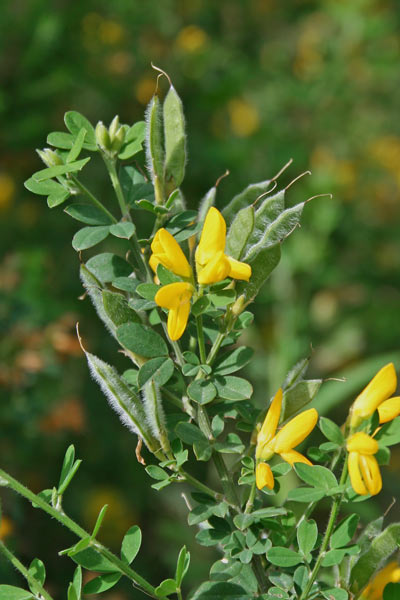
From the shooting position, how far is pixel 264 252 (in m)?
0.52

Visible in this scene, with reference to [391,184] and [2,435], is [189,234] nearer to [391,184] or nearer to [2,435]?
[2,435]

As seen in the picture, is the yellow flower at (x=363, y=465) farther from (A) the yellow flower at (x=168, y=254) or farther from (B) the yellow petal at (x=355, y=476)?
(A) the yellow flower at (x=168, y=254)

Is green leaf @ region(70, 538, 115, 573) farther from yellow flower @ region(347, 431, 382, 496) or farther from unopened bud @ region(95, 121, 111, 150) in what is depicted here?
unopened bud @ region(95, 121, 111, 150)

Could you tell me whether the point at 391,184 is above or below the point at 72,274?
below

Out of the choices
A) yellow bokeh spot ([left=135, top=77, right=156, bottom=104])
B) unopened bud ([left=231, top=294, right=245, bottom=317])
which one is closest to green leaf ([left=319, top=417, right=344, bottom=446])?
unopened bud ([left=231, top=294, right=245, bottom=317])

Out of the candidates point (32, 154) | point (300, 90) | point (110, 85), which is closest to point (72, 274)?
point (32, 154)

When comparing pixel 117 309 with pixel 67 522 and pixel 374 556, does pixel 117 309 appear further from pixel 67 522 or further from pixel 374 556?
pixel 374 556

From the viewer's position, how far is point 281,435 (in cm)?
50

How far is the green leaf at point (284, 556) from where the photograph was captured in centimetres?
50

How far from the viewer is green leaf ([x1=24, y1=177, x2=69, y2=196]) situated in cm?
54

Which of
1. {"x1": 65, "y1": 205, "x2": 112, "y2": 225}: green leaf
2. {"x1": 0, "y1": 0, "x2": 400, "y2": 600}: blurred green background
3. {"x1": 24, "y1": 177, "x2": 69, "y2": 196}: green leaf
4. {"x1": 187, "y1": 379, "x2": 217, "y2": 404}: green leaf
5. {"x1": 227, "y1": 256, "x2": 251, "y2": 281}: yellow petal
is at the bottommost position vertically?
Answer: {"x1": 0, "y1": 0, "x2": 400, "y2": 600}: blurred green background

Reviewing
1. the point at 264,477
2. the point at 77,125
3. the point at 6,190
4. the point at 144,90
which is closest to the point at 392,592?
the point at 264,477

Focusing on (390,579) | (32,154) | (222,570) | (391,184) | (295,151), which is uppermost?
(32,154)

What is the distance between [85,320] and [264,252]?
4.62 feet
